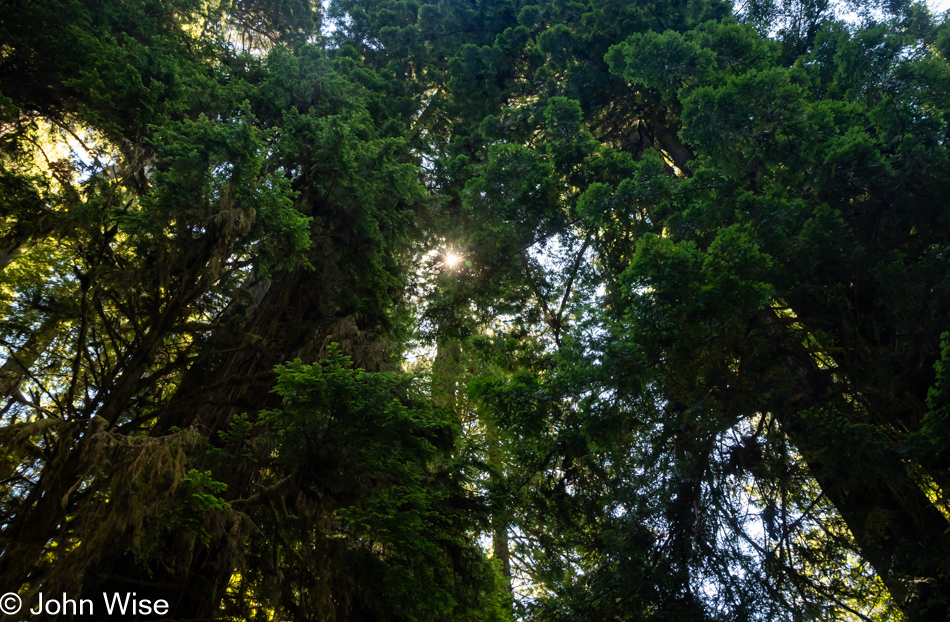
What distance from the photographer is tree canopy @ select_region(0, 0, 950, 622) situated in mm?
4117

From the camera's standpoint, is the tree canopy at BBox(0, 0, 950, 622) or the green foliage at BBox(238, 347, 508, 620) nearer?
the tree canopy at BBox(0, 0, 950, 622)

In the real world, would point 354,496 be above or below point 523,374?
below

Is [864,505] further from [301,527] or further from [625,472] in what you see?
[301,527]

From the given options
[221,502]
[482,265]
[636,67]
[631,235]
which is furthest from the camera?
[482,265]

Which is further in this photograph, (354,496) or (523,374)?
(523,374)

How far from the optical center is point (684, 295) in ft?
14.2

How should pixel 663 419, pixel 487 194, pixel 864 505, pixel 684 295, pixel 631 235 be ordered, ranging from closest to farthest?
pixel 684 295, pixel 864 505, pixel 663 419, pixel 631 235, pixel 487 194

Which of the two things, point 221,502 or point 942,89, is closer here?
point 221,502

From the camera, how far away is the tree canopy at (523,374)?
4.12 meters

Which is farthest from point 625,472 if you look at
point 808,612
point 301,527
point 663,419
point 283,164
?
point 283,164

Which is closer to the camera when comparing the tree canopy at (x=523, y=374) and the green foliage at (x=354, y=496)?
the tree canopy at (x=523, y=374)

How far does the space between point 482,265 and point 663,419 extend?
158 inches

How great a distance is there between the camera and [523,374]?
5.58 m

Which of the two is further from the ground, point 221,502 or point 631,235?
point 631,235
